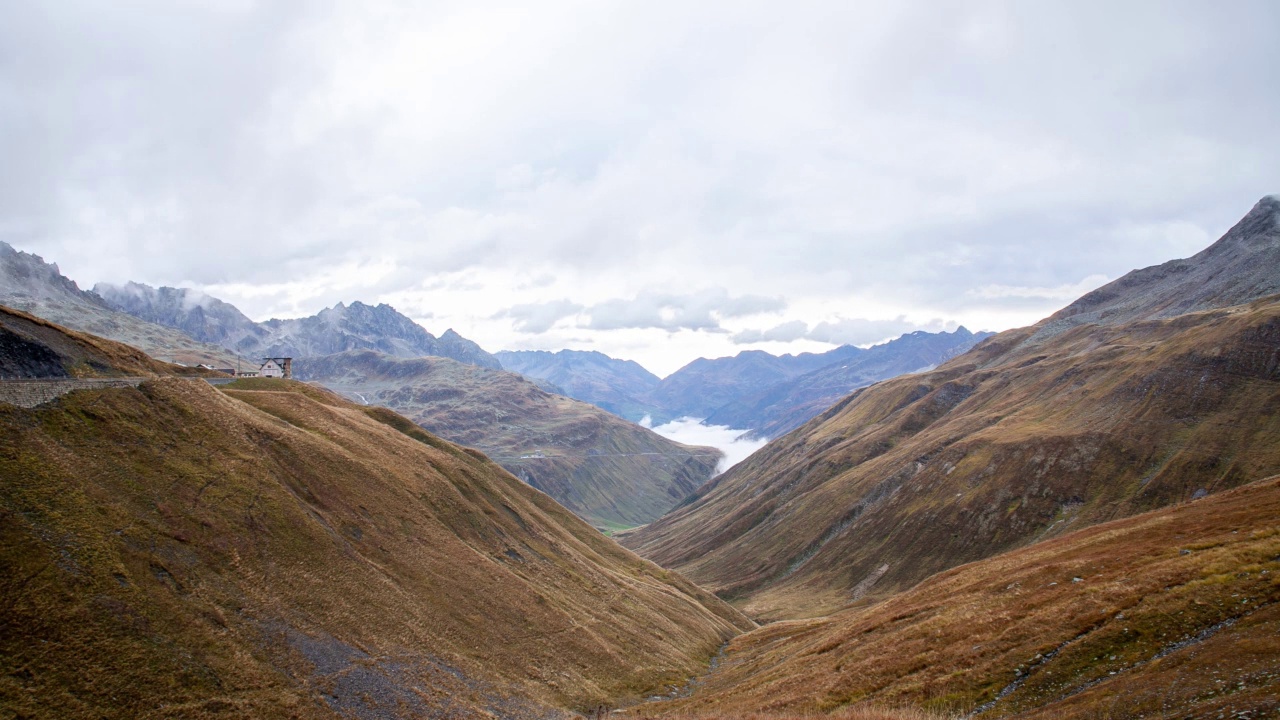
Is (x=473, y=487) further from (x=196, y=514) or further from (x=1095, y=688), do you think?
(x=1095, y=688)

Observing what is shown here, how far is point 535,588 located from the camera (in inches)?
2995

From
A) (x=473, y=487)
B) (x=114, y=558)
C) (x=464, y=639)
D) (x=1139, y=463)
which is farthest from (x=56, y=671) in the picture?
(x=1139, y=463)

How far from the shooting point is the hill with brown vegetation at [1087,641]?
2453cm

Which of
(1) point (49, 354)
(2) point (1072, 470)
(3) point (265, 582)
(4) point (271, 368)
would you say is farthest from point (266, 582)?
(2) point (1072, 470)

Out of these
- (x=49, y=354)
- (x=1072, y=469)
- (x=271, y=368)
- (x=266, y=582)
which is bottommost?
(x=1072, y=469)

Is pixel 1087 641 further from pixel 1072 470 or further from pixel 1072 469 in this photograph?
pixel 1072 469

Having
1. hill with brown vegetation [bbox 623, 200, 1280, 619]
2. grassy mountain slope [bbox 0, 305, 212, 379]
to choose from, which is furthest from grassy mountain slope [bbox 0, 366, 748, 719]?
hill with brown vegetation [bbox 623, 200, 1280, 619]

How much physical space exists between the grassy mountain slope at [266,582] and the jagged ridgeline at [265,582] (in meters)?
0.17

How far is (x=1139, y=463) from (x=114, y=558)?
188 m

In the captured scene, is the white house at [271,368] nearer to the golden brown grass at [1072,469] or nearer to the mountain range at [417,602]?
the mountain range at [417,602]

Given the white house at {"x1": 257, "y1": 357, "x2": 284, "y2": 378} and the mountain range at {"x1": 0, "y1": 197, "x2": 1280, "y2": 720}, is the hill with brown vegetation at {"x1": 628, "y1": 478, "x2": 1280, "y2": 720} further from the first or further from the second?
the white house at {"x1": 257, "y1": 357, "x2": 284, "y2": 378}

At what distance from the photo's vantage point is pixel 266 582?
1806 inches

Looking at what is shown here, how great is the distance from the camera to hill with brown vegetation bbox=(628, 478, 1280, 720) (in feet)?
80.5

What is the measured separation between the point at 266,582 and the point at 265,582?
8 cm
